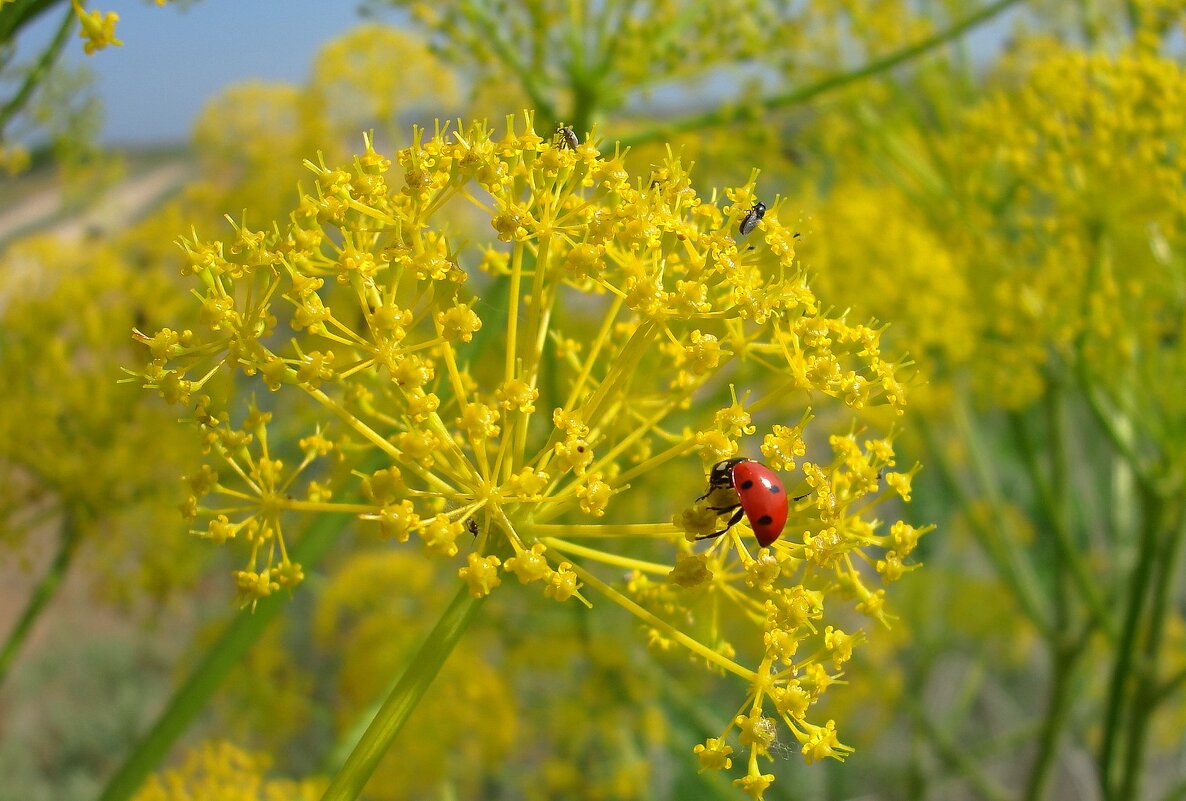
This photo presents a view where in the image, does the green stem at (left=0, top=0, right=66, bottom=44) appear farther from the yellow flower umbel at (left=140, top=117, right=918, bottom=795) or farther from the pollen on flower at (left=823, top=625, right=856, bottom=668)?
the pollen on flower at (left=823, top=625, right=856, bottom=668)

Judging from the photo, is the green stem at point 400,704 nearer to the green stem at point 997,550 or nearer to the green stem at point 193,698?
the green stem at point 193,698

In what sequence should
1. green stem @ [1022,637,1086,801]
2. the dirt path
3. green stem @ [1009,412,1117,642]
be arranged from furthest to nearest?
1. the dirt path
2. green stem @ [1022,637,1086,801]
3. green stem @ [1009,412,1117,642]

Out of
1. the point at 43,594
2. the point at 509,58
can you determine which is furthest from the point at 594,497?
the point at 43,594

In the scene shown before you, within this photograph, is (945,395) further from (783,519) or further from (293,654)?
(293,654)

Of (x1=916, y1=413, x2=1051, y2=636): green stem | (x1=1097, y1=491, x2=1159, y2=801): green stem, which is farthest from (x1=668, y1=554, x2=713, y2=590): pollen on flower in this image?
(x1=916, y1=413, x2=1051, y2=636): green stem

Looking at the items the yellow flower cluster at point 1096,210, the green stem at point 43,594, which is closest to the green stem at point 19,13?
the green stem at point 43,594

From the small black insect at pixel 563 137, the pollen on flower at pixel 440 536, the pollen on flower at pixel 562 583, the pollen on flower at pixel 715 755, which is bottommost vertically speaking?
the pollen on flower at pixel 715 755
